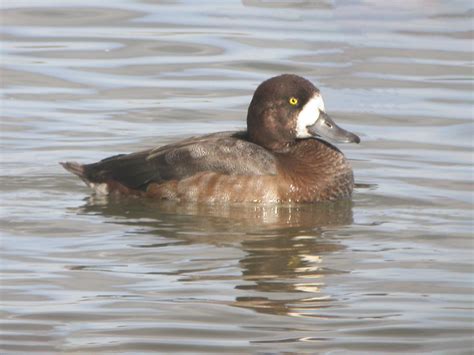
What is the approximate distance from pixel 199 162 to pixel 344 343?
11.9 feet

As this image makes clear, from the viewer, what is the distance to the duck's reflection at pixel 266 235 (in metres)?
8.02

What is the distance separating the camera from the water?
7.46m

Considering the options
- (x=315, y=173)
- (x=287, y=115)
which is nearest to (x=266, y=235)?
(x=315, y=173)

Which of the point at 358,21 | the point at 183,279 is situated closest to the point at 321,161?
the point at 183,279

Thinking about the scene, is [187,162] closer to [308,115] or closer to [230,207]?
[230,207]

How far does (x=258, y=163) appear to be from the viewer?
34.3 ft

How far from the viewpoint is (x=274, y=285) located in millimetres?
8273

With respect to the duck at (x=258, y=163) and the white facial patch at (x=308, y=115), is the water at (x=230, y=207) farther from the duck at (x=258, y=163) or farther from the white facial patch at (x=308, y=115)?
the white facial patch at (x=308, y=115)

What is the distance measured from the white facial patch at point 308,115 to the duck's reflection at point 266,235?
0.66 metres

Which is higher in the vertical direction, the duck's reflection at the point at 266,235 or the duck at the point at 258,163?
the duck at the point at 258,163

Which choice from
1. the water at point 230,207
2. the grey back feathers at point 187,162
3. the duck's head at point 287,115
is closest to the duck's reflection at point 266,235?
the water at point 230,207

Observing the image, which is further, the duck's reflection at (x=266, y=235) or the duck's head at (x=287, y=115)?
the duck's head at (x=287, y=115)

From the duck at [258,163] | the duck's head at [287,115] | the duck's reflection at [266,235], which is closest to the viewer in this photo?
the duck's reflection at [266,235]

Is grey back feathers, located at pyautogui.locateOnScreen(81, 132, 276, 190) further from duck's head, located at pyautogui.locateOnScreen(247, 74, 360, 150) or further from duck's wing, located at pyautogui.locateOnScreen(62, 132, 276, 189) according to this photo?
duck's head, located at pyautogui.locateOnScreen(247, 74, 360, 150)
